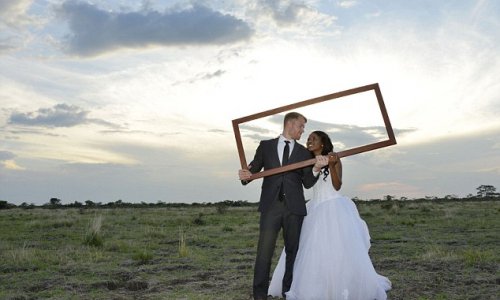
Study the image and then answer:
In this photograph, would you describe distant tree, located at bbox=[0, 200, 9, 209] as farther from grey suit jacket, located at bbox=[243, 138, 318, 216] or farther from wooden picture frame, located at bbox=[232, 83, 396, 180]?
wooden picture frame, located at bbox=[232, 83, 396, 180]

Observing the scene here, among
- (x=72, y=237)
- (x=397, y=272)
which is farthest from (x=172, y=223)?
(x=397, y=272)

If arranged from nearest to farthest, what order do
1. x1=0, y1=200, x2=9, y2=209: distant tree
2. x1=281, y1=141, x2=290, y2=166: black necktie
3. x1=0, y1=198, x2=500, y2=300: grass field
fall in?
x1=281, y1=141, x2=290, y2=166: black necktie
x1=0, y1=198, x2=500, y2=300: grass field
x1=0, y1=200, x2=9, y2=209: distant tree

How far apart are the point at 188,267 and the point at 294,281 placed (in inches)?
161

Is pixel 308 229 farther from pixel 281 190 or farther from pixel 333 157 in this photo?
pixel 333 157

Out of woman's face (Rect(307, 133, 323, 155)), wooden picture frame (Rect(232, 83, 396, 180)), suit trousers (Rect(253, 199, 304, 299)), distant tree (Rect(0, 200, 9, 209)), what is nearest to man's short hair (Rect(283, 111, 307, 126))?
woman's face (Rect(307, 133, 323, 155))

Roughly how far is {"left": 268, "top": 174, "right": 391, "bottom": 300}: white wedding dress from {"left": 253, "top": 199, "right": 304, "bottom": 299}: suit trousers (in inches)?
13.3

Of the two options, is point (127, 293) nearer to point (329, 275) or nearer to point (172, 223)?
point (329, 275)

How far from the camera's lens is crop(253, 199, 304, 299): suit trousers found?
21.6 feet

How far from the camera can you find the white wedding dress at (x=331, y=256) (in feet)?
22.2

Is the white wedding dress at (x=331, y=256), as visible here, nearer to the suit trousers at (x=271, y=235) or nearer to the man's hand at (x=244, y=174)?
the suit trousers at (x=271, y=235)

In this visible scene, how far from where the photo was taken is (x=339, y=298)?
6699 millimetres

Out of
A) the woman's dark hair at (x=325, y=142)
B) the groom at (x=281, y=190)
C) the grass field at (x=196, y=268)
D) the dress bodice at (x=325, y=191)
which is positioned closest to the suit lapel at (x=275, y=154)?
the groom at (x=281, y=190)

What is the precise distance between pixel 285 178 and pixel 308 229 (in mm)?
962

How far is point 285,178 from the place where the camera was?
21.5 feet
